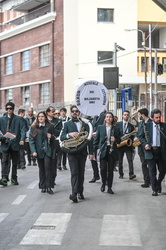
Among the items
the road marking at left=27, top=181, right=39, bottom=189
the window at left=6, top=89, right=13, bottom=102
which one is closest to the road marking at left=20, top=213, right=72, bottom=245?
the road marking at left=27, top=181, right=39, bottom=189

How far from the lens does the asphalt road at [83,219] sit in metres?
7.68

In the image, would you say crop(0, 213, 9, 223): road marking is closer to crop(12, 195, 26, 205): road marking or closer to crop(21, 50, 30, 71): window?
crop(12, 195, 26, 205): road marking

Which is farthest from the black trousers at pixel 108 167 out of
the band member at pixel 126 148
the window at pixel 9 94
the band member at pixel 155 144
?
the window at pixel 9 94

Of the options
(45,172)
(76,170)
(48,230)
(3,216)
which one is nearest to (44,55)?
(45,172)

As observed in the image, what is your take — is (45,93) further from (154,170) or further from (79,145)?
(79,145)

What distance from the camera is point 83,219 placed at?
9430mm

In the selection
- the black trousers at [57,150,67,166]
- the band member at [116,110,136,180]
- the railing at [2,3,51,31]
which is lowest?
the black trousers at [57,150,67,166]

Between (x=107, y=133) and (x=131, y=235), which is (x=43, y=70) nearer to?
(x=107, y=133)

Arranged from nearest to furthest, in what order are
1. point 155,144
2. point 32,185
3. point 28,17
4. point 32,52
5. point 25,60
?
point 155,144
point 32,185
point 32,52
point 25,60
point 28,17

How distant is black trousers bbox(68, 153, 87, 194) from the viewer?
1131cm

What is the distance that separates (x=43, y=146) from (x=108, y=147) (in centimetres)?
148

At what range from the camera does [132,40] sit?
42.0m

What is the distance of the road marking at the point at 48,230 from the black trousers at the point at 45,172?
258cm

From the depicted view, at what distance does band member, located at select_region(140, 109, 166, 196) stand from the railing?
33520mm
